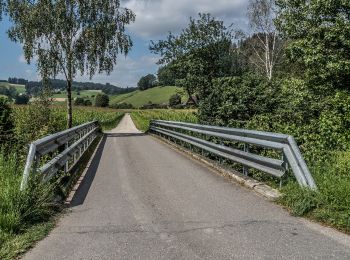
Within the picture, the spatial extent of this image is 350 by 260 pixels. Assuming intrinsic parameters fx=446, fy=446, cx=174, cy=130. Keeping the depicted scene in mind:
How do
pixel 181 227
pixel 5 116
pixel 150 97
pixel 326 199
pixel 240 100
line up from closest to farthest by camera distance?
1. pixel 181 227
2. pixel 326 199
3. pixel 5 116
4. pixel 240 100
5. pixel 150 97

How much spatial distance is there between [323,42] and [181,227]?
1953 centimetres

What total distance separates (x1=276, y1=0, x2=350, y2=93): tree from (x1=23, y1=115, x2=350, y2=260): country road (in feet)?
50.2

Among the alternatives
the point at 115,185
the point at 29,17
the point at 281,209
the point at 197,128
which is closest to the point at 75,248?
the point at 281,209

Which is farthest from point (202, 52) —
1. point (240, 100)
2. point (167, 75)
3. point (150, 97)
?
point (150, 97)

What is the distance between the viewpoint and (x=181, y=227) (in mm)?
5777

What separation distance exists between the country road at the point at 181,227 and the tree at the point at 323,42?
15.3 m

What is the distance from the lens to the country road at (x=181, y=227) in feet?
15.7

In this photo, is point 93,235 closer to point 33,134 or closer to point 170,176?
point 170,176

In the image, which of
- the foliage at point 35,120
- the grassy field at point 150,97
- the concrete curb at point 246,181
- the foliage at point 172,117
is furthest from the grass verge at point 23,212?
the grassy field at point 150,97

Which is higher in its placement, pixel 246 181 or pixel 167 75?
pixel 167 75

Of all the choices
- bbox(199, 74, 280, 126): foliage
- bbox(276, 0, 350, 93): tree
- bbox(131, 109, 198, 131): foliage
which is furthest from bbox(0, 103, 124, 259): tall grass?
bbox(276, 0, 350, 93): tree

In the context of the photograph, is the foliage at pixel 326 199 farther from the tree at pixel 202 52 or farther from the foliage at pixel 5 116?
the tree at pixel 202 52

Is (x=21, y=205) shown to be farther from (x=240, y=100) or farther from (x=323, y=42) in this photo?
(x=323, y=42)

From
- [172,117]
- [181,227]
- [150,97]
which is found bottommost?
[181,227]
